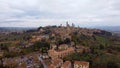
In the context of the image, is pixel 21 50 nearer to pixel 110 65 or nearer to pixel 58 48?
pixel 58 48

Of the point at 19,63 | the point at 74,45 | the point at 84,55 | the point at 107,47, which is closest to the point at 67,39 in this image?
the point at 74,45

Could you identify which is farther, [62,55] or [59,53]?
[59,53]

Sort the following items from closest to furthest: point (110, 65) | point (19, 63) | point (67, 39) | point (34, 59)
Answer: point (110, 65)
point (19, 63)
point (34, 59)
point (67, 39)

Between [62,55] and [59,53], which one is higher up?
[59,53]

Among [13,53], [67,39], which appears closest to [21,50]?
[13,53]

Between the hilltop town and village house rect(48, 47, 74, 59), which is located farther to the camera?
village house rect(48, 47, 74, 59)

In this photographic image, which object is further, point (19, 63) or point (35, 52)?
point (35, 52)

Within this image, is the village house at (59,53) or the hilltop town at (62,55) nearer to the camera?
the hilltop town at (62,55)

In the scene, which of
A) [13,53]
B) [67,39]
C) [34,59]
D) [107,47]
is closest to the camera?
[34,59]

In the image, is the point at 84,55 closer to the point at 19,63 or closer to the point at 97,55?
the point at 97,55
